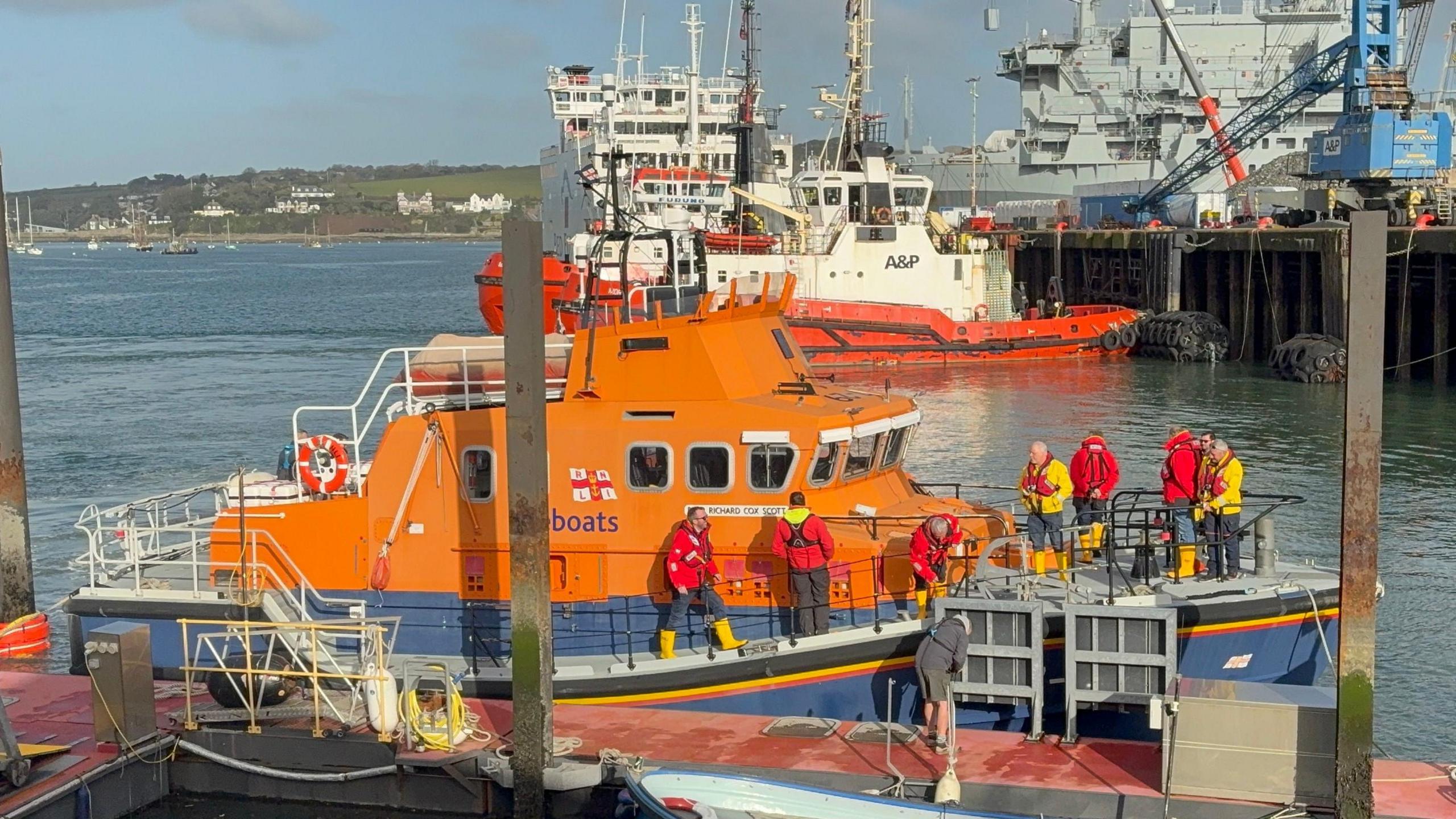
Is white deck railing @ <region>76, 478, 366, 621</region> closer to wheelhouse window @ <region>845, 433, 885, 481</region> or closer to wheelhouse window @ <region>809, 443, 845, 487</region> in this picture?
wheelhouse window @ <region>809, 443, 845, 487</region>

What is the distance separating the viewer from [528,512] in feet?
29.8

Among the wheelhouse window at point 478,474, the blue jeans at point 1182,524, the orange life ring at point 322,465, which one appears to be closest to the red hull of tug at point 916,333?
the orange life ring at point 322,465

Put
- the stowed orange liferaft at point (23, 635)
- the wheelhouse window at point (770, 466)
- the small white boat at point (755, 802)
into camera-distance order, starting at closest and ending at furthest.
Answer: the small white boat at point (755, 802), the wheelhouse window at point (770, 466), the stowed orange liferaft at point (23, 635)

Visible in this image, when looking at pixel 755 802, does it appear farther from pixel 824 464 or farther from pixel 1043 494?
pixel 1043 494

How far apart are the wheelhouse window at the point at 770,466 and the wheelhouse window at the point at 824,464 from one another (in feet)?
0.52

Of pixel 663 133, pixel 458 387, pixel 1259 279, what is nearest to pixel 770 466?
pixel 458 387

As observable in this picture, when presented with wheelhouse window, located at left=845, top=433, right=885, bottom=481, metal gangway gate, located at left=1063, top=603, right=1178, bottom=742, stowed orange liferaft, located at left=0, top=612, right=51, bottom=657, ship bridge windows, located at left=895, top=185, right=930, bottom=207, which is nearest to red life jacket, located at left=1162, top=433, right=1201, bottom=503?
metal gangway gate, located at left=1063, top=603, right=1178, bottom=742

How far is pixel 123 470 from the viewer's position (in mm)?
24484

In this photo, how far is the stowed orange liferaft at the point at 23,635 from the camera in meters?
14.6

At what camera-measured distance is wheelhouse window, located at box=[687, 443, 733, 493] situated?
10.9m

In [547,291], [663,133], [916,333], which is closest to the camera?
[547,291]

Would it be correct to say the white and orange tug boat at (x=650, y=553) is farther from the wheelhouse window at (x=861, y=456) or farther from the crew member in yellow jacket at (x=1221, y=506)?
the crew member in yellow jacket at (x=1221, y=506)

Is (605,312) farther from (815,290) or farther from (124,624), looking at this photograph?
(815,290)

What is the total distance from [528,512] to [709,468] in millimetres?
2145
